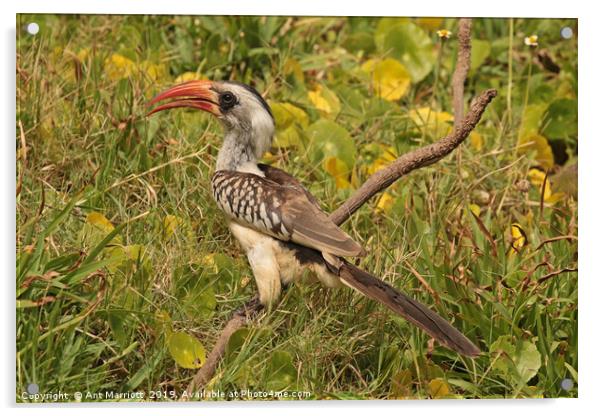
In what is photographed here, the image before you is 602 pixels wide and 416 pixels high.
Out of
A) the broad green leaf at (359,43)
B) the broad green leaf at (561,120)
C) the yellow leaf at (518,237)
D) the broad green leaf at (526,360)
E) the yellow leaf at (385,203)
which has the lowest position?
the broad green leaf at (526,360)

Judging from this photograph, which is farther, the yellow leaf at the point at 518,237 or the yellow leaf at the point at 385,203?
the yellow leaf at the point at 385,203

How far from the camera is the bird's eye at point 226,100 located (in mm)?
3260

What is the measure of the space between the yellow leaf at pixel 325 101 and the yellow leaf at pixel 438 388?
1108mm

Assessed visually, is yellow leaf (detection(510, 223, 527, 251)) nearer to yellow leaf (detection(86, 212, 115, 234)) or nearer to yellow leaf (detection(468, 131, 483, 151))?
yellow leaf (detection(468, 131, 483, 151))

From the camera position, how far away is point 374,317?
10.4 feet

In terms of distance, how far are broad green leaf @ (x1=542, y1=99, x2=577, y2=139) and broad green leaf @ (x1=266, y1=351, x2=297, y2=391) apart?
122 centimetres

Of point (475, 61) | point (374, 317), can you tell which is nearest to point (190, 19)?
point (475, 61)

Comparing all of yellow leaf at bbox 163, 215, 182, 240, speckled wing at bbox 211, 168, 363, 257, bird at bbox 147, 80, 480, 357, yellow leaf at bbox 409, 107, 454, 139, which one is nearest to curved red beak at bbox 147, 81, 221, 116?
bird at bbox 147, 80, 480, 357

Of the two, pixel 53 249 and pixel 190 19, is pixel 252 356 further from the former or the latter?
pixel 190 19

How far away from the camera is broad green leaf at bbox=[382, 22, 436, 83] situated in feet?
13.3

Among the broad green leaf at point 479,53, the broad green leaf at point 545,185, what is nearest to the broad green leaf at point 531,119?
the broad green leaf at point 545,185

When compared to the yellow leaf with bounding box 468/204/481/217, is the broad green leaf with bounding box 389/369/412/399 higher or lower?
lower

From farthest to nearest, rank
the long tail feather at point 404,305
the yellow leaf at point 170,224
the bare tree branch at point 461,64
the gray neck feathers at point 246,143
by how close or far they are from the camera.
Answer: the bare tree branch at point 461,64, the yellow leaf at point 170,224, the gray neck feathers at point 246,143, the long tail feather at point 404,305

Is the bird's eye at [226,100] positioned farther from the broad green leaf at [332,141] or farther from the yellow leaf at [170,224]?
the broad green leaf at [332,141]
